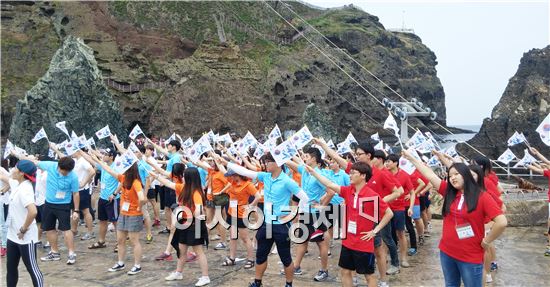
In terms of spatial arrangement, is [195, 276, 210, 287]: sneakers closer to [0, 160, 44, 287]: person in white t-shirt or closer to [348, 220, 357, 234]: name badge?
[0, 160, 44, 287]: person in white t-shirt

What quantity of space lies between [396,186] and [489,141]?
38.1 metres

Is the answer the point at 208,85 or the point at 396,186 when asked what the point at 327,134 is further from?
the point at 396,186

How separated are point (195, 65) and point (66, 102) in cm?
1573

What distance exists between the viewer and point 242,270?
6.93 m

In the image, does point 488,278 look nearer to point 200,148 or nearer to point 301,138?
point 301,138

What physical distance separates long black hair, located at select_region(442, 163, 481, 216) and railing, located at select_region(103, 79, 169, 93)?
4364cm

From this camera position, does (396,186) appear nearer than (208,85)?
Yes

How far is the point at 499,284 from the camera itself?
633 cm

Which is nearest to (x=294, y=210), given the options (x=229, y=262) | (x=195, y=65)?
(x=229, y=262)

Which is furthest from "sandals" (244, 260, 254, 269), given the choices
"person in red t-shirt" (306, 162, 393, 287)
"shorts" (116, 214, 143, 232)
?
"person in red t-shirt" (306, 162, 393, 287)

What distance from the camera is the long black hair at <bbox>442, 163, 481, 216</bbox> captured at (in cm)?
396

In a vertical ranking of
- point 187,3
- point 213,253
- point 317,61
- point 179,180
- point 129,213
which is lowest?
point 213,253

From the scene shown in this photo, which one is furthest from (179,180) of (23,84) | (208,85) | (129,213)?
(23,84)

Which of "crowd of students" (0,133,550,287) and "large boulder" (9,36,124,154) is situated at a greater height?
"large boulder" (9,36,124,154)
